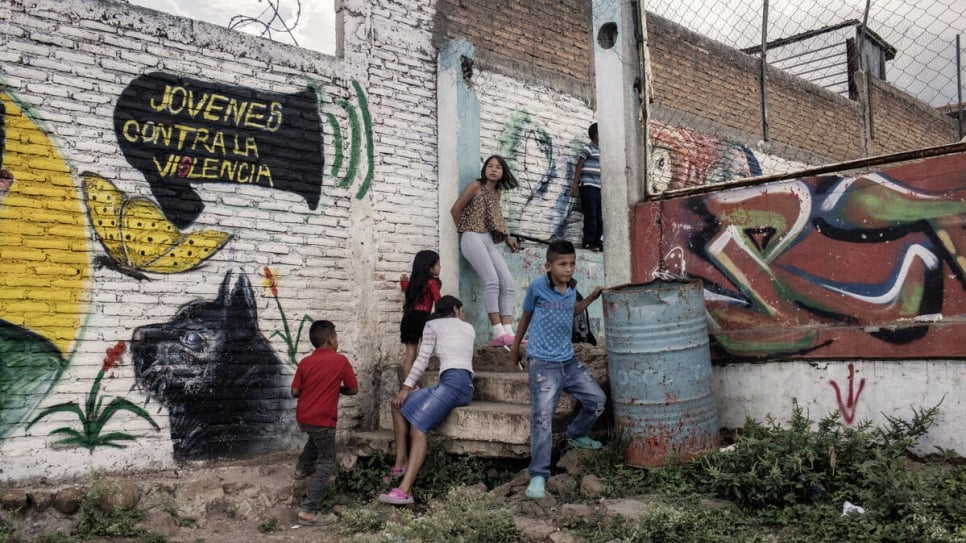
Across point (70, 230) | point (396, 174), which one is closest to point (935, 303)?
point (396, 174)

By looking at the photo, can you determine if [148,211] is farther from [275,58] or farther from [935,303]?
[935,303]

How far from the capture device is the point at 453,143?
661 cm

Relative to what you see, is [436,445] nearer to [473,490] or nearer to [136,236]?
[473,490]

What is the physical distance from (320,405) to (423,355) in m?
0.76

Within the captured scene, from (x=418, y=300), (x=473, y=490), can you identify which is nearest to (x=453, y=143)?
(x=418, y=300)

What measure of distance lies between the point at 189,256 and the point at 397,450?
202 cm

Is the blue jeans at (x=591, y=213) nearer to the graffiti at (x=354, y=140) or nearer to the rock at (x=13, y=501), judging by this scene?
the graffiti at (x=354, y=140)

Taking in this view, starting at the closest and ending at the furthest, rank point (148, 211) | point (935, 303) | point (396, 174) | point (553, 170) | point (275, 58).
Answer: point (935, 303), point (148, 211), point (275, 58), point (396, 174), point (553, 170)

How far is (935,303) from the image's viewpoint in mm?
4176

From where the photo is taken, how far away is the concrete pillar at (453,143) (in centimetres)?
657

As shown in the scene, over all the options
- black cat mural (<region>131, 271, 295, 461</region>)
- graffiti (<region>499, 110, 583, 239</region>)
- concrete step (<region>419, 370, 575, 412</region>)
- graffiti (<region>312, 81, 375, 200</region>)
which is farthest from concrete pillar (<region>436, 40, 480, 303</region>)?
black cat mural (<region>131, 271, 295, 461</region>)

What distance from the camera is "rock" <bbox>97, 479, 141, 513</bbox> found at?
4.50m

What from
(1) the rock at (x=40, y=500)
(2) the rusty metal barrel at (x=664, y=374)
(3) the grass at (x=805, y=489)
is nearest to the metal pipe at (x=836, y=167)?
(2) the rusty metal barrel at (x=664, y=374)

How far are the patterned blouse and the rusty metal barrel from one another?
1.92 metres
